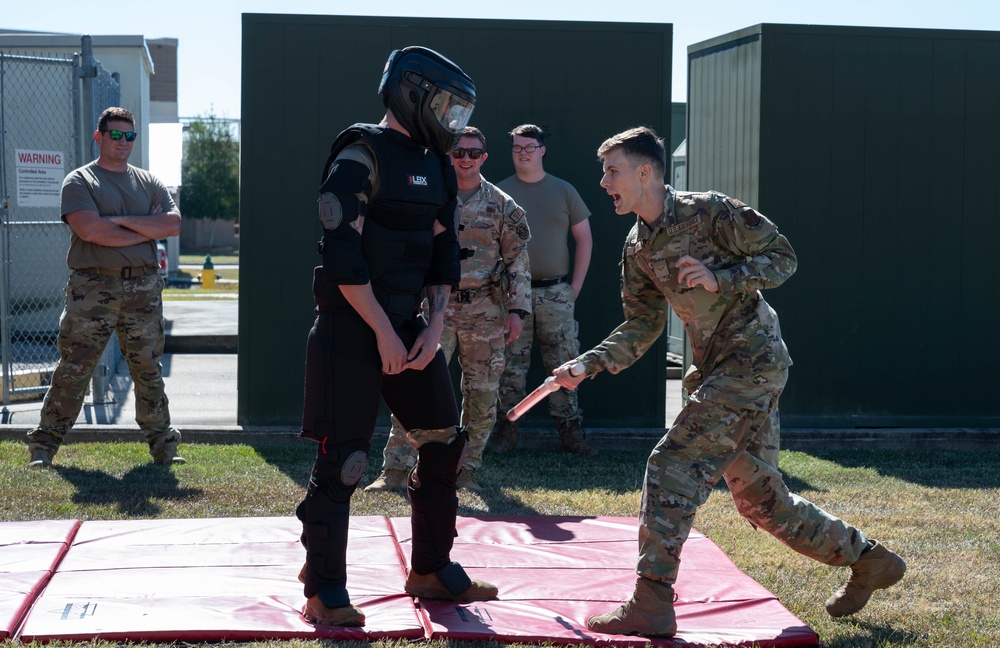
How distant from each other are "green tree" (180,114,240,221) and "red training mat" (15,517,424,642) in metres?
49.9

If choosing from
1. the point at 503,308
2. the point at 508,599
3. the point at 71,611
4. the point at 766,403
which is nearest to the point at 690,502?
the point at 766,403

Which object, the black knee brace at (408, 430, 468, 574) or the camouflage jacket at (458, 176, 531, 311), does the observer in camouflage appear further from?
the black knee brace at (408, 430, 468, 574)

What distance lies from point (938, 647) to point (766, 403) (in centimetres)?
111

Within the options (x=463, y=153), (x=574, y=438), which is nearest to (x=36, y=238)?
(x=574, y=438)

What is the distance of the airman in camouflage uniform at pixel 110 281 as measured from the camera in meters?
6.77

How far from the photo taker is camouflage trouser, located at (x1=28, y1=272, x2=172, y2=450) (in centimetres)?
682

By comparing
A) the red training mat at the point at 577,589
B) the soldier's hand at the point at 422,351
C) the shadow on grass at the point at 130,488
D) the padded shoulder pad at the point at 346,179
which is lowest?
the red training mat at the point at 577,589

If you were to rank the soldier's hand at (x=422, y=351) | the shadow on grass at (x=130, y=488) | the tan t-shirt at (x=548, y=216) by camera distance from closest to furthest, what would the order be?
the soldier's hand at (x=422, y=351), the shadow on grass at (x=130, y=488), the tan t-shirt at (x=548, y=216)

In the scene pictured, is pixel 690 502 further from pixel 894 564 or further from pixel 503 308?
pixel 503 308

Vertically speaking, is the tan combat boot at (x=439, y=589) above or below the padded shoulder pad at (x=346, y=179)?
below

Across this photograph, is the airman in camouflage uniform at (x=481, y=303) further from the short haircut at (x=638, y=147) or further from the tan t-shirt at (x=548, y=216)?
the short haircut at (x=638, y=147)

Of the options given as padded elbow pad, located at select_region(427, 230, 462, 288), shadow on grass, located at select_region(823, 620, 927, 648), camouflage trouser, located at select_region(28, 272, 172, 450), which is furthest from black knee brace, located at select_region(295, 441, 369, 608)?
camouflage trouser, located at select_region(28, 272, 172, 450)

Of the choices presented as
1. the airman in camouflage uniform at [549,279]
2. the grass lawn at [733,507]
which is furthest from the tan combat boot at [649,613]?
the airman in camouflage uniform at [549,279]

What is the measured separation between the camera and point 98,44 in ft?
46.4
